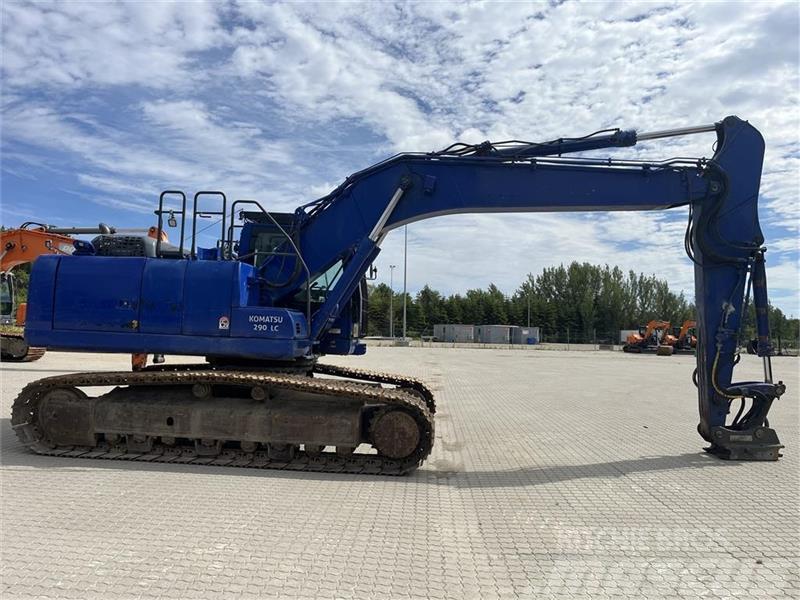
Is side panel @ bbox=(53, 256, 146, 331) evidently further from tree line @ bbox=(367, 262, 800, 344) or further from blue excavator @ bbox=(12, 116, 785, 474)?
tree line @ bbox=(367, 262, 800, 344)

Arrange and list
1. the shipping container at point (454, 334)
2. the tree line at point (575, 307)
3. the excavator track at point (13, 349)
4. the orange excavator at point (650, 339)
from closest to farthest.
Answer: the excavator track at point (13, 349), the orange excavator at point (650, 339), the shipping container at point (454, 334), the tree line at point (575, 307)

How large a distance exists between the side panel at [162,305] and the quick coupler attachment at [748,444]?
7526 millimetres

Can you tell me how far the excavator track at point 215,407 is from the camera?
6707 mm

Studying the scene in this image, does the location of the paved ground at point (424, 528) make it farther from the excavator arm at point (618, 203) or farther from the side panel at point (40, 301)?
the side panel at point (40, 301)

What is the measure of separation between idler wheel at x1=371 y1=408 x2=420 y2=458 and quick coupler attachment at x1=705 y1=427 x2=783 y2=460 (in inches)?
175

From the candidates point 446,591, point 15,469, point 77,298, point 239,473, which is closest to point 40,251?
point 77,298

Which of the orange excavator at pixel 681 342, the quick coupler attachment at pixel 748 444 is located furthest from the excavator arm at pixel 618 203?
the orange excavator at pixel 681 342

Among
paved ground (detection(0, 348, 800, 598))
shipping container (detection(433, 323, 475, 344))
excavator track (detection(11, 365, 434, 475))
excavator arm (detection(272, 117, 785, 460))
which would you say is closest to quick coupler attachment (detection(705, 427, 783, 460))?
excavator arm (detection(272, 117, 785, 460))

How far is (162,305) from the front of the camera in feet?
23.8

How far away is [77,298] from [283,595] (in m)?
5.43

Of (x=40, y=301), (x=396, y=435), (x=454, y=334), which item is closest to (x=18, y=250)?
(x=40, y=301)

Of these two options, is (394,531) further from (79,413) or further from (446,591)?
(79,413)

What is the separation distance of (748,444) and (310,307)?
6.35m

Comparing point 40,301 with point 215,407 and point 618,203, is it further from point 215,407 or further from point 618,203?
point 618,203
